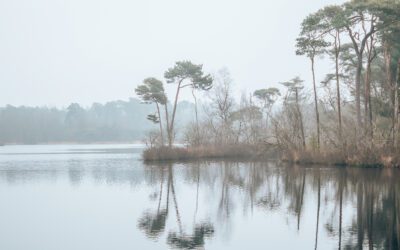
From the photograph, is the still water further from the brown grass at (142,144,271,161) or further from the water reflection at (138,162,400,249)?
the brown grass at (142,144,271,161)

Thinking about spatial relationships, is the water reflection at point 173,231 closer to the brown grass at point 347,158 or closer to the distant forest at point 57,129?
the brown grass at point 347,158

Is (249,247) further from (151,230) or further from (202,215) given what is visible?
(202,215)

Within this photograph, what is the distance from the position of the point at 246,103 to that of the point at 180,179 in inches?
1367

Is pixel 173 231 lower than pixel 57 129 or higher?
lower

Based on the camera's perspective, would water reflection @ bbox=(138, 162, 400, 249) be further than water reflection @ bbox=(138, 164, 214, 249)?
Yes

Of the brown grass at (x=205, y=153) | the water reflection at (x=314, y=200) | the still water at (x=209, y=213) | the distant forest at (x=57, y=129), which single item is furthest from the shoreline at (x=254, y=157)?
the distant forest at (x=57, y=129)

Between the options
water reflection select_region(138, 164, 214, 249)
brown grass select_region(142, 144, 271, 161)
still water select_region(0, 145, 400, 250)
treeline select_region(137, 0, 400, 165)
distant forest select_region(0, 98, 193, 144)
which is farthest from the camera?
distant forest select_region(0, 98, 193, 144)

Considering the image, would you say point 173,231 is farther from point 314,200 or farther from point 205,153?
point 205,153

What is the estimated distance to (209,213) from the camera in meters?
16.6

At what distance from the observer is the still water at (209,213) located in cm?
1231

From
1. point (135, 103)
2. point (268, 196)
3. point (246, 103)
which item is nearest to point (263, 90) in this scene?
point (246, 103)

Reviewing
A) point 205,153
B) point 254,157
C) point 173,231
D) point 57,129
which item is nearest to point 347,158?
point 254,157

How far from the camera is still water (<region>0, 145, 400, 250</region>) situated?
12312mm

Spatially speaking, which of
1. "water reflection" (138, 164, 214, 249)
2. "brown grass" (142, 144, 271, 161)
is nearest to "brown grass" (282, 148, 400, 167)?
"brown grass" (142, 144, 271, 161)
